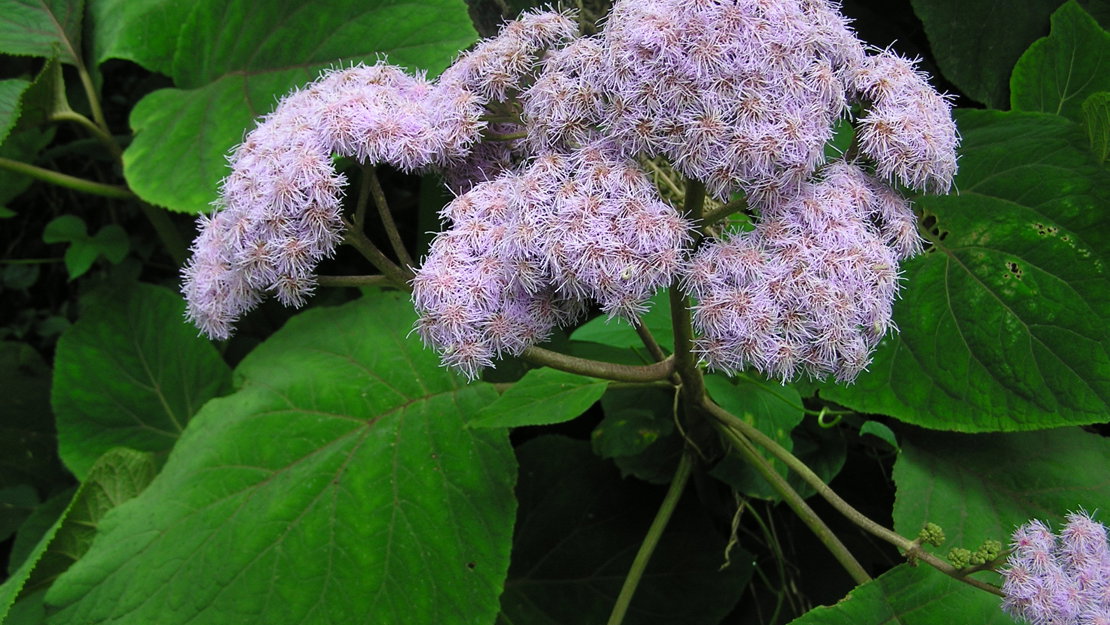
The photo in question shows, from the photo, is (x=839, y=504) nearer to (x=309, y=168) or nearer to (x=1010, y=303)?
(x=1010, y=303)

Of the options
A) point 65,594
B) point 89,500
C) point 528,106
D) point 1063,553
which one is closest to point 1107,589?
point 1063,553

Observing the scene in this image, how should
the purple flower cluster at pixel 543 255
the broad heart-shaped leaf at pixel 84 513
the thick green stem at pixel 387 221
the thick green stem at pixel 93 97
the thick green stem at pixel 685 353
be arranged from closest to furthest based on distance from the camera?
the purple flower cluster at pixel 543 255 → the thick green stem at pixel 685 353 → the thick green stem at pixel 387 221 → the broad heart-shaped leaf at pixel 84 513 → the thick green stem at pixel 93 97

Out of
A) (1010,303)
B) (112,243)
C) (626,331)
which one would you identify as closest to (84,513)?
(112,243)

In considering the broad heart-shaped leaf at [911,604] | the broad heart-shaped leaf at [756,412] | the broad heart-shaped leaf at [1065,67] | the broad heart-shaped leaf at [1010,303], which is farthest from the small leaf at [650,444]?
the broad heart-shaped leaf at [1065,67]

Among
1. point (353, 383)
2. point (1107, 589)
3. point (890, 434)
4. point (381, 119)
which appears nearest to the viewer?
point (1107, 589)

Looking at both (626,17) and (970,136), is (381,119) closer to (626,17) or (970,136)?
(626,17)

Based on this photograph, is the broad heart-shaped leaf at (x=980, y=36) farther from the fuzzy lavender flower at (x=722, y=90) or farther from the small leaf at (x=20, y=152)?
the small leaf at (x=20, y=152)

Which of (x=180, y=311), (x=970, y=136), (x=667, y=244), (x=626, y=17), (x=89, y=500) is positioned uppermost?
(x=626, y=17)

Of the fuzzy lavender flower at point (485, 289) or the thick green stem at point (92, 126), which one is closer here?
the fuzzy lavender flower at point (485, 289)
